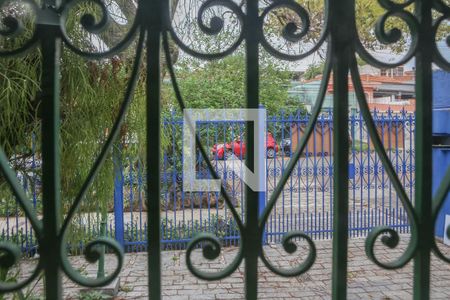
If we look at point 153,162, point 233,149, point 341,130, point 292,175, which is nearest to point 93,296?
point 233,149

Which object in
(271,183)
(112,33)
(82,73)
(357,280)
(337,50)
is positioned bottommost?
(357,280)

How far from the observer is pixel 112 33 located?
2.08m

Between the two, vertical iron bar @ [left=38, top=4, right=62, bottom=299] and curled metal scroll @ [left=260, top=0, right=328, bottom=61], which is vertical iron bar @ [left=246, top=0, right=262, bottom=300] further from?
vertical iron bar @ [left=38, top=4, right=62, bottom=299]

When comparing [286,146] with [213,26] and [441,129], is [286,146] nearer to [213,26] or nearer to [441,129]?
[441,129]

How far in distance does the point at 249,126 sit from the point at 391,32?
0.29m

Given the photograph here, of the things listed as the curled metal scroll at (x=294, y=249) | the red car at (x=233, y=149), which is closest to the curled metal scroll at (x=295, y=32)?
the curled metal scroll at (x=294, y=249)

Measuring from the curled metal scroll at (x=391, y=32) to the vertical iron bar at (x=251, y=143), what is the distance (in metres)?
0.17

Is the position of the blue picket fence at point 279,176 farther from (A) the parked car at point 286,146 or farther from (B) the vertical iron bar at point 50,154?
(B) the vertical iron bar at point 50,154

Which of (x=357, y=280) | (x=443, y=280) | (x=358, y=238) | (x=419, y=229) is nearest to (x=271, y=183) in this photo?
(x=358, y=238)

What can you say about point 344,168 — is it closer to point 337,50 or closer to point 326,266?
point 337,50

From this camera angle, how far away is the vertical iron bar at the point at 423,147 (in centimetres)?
66

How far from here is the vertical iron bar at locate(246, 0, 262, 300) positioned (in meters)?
0.62

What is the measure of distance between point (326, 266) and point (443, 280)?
3.30 ft

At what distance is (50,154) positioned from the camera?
0.61m
